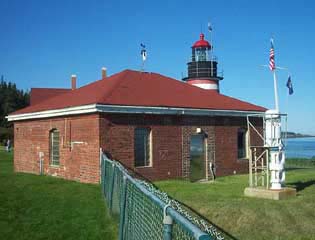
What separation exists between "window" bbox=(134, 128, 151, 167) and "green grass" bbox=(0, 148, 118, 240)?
8.01 ft

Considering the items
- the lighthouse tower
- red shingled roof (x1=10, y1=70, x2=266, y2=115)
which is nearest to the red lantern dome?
the lighthouse tower

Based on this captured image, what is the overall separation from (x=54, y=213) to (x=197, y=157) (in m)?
9.77

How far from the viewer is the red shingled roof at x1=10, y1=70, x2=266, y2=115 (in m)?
17.6

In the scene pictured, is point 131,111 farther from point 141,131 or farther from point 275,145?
point 275,145

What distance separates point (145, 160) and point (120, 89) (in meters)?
3.11

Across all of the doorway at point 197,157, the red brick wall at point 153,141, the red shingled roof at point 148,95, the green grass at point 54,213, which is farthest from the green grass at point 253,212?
the doorway at point 197,157

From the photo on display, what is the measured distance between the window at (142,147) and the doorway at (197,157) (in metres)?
2.27

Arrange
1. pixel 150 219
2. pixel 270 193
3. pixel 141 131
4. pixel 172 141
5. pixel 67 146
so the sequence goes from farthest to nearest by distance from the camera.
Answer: pixel 67 146
pixel 172 141
pixel 141 131
pixel 270 193
pixel 150 219

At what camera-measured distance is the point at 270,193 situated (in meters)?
13.0

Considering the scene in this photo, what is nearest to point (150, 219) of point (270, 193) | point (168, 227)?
point (168, 227)

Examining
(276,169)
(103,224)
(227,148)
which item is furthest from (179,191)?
(227,148)

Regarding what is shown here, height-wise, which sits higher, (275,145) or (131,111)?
(131,111)

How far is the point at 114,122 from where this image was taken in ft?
54.4

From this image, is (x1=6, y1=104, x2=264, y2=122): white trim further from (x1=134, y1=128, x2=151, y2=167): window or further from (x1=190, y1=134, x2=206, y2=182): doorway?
(x1=190, y1=134, x2=206, y2=182): doorway
